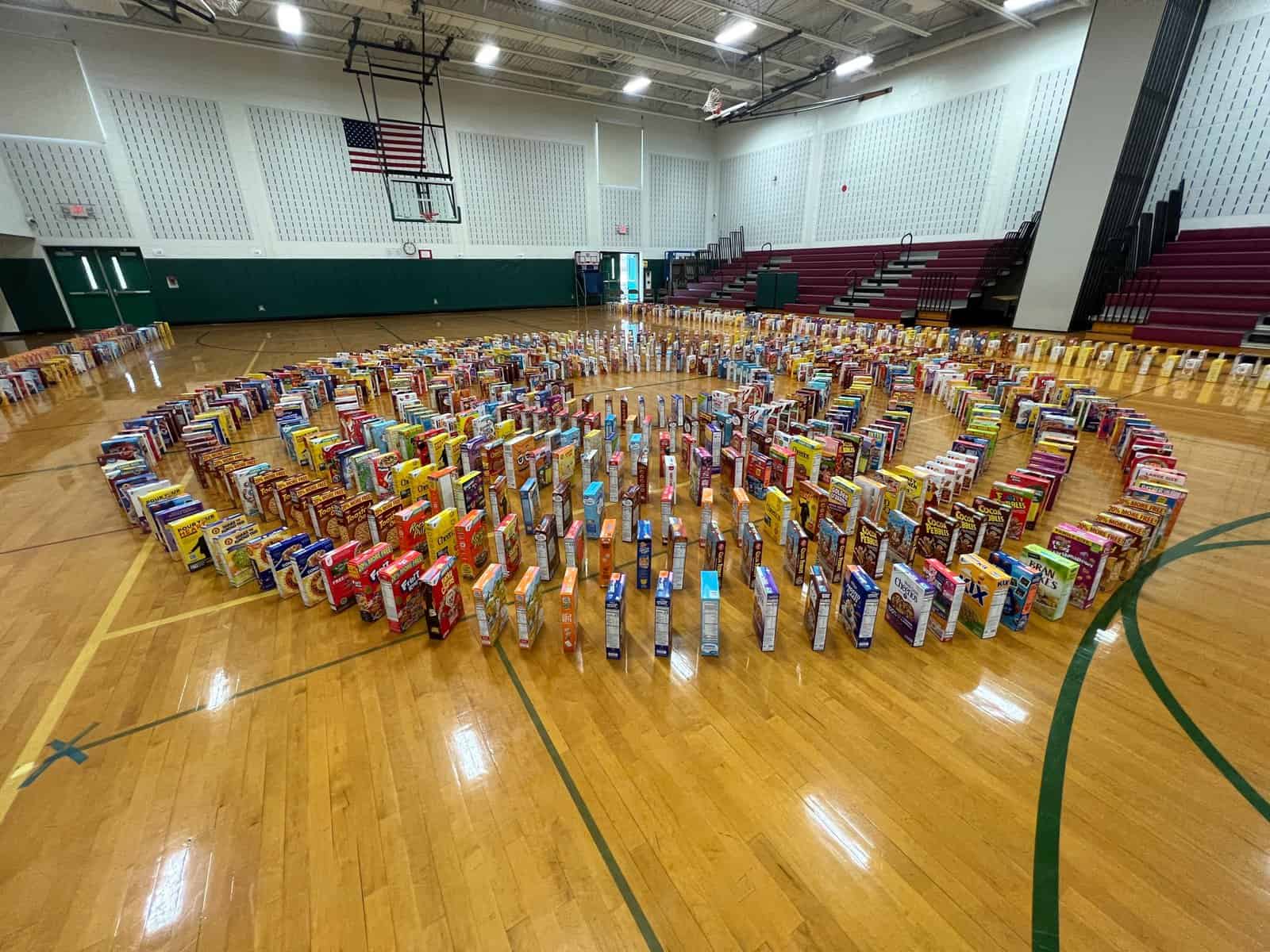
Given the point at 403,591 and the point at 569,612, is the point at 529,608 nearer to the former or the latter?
the point at 569,612

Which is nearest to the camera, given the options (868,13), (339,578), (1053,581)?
(1053,581)

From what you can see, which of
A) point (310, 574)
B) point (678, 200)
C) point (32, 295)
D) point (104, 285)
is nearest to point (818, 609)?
point (310, 574)

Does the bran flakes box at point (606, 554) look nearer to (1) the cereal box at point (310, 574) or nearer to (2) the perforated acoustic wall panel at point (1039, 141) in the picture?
(1) the cereal box at point (310, 574)

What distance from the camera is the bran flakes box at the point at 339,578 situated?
2125mm

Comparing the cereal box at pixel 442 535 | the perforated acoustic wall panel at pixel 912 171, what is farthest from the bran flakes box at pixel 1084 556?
the perforated acoustic wall panel at pixel 912 171

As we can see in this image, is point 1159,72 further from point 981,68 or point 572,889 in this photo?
point 572,889

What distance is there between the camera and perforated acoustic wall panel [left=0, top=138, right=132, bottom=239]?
9727 millimetres

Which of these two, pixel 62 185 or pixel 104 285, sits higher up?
pixel 62 185

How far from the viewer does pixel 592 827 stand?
1.32 m

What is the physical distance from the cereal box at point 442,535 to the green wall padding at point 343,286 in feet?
44.8

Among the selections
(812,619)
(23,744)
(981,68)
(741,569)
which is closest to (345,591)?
(23,744)

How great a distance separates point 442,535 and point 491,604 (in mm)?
518

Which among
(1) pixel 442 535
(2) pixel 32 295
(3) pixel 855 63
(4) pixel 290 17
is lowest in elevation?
(1) pixel 442 535

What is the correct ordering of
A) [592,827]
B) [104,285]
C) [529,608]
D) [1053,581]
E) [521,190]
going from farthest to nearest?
[521,190], [104,285], [1053,581], [529,608], [592,827]
